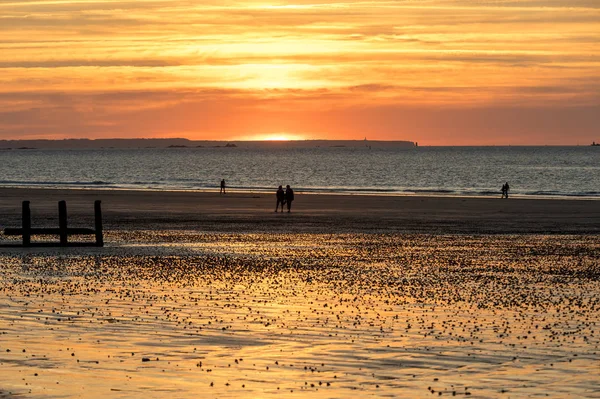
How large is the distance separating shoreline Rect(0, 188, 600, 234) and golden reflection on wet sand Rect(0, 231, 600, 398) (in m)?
12.7

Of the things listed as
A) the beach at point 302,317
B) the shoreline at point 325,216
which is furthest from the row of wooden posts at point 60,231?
the shoreline at point 325,216

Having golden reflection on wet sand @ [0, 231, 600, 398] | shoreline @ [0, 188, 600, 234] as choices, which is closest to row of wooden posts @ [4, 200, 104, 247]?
golden reflection on wet sand @ [0, 231, 600, 398]

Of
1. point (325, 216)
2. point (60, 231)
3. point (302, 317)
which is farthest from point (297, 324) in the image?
point (325, 216)

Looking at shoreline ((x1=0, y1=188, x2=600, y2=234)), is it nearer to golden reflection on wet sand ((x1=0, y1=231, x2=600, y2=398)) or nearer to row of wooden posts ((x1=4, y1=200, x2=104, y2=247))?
row of wooden posts ((x1=4, y1=200, x2=104, y2=247))

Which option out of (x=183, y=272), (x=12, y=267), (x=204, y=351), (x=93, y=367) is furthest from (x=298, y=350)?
(x=12, y=267)

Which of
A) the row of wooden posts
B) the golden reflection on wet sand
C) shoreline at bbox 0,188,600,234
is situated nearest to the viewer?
Answer: the golden reflection on wet sand

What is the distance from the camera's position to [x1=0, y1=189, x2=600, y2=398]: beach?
13.8 metres

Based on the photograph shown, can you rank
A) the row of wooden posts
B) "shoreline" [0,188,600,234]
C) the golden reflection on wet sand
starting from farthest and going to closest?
"shoreline" [0,188,600,234] → the row of wooden posts → the golden reflection on wet sand

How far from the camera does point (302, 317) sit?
18.9 meters

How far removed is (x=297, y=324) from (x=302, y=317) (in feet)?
2.68

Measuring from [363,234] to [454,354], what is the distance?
25.0 meters

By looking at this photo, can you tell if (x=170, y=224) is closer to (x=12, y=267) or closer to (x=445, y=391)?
(x=12, y=267)

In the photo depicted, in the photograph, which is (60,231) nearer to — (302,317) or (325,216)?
(302,317)

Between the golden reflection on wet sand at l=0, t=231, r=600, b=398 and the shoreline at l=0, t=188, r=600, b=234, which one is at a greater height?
the shoreline at l=0, t=188, r=600, b=234
